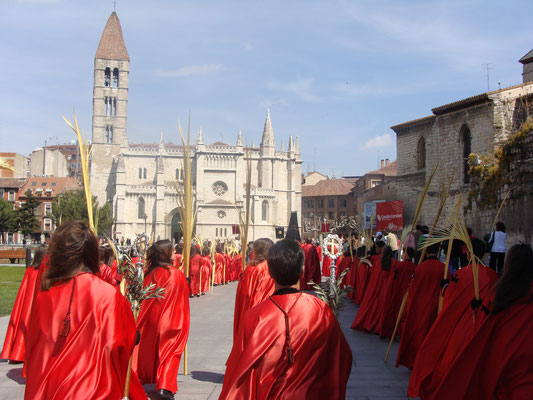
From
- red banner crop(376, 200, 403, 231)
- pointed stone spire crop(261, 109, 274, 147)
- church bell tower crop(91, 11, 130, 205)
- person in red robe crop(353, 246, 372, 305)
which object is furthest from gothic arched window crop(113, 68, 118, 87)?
person in red robe crop(353, 246, 372, 305)

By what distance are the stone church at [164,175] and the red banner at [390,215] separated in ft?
95.5

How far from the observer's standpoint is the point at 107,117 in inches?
3066

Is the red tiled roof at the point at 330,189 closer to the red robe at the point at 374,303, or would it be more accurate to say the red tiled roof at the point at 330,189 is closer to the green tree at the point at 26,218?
the green tree at the point at 26,218

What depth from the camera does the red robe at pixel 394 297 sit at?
8969 millimetres

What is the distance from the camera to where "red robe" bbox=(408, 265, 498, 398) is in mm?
4375

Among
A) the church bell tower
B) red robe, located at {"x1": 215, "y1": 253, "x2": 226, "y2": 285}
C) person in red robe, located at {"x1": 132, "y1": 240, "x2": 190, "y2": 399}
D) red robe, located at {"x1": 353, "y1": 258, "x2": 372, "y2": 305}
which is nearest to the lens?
person in red robe, located at {"x1": 132, "y1": 240, "x2": 190, "y2": 399}

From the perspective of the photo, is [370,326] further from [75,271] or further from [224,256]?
[224,256]

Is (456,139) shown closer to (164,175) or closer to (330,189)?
(164,175)

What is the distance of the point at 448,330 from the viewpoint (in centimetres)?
482

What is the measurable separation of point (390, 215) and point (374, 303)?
2971 cm

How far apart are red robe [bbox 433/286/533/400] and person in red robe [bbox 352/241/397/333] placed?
543cm

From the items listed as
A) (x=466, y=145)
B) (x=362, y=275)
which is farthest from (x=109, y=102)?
(x=362, y=275)

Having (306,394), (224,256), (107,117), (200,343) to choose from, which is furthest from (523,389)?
(107,117)

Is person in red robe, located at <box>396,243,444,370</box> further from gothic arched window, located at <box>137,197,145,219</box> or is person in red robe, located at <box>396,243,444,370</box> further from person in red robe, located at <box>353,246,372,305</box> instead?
gothic arched window, located at <box>137,197,145,219</box>
